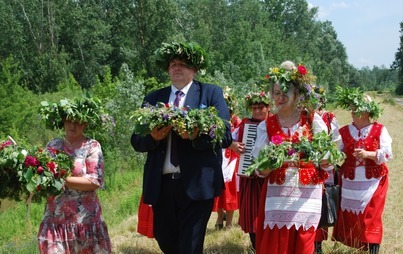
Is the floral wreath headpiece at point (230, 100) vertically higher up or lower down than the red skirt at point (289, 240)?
higher up

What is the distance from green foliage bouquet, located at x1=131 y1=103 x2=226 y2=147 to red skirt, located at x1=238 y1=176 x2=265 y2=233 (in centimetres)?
241

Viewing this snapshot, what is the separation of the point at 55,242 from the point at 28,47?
46.3 m

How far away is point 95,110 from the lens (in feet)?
17.1

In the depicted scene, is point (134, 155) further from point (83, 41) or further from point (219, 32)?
point (219, 32)

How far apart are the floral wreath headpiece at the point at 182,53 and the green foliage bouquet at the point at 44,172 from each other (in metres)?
1.30

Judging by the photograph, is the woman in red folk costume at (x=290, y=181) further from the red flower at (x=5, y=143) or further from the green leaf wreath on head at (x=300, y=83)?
the red flower at (x=5, y=143)

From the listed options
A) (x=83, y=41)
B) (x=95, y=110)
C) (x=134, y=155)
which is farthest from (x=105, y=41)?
(x=95, y=110)

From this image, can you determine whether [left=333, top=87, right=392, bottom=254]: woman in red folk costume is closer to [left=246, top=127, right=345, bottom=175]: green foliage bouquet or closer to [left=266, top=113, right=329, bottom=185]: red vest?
[left=266, top=113, right=329, bottom=185]: red vest

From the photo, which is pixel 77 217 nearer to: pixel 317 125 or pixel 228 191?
pixel 317 125

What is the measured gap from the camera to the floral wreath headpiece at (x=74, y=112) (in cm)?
503

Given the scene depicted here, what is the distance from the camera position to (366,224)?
656 cm

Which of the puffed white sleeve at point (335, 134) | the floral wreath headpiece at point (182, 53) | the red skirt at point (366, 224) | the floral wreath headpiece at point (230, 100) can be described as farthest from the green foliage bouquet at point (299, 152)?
the floral wreath headpiece at point (230, 100)

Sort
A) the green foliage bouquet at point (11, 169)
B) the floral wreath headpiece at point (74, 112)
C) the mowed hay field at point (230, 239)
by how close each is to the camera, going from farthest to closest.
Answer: the mowed hay field at point (230, 239)
the floral wreath headpiece at point (74, 112)
the green foliage bouquet at point (11, 169)

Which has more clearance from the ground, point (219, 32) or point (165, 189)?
point (219, 32)
